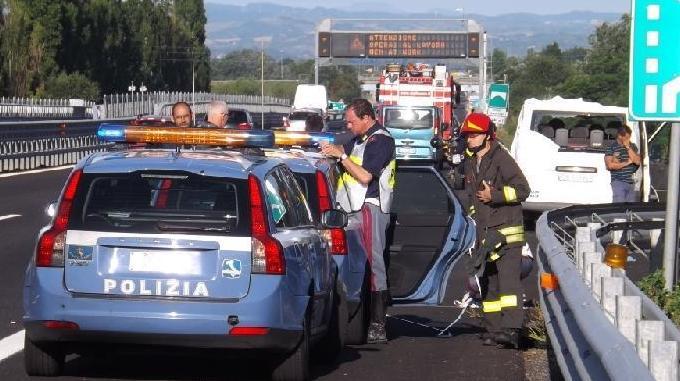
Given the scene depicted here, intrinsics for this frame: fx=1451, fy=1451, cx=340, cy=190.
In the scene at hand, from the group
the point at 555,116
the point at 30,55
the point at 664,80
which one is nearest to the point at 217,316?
the point at 664,80

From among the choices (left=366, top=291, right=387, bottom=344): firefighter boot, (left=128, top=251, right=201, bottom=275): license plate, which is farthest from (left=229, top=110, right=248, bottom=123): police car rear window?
(left=128, top=251, right=201, bottom=275): license plate

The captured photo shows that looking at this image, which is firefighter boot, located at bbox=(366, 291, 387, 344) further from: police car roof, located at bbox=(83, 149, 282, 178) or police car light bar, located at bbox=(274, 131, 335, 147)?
police car roof, located at bbox=(83, 149, 282, 178)

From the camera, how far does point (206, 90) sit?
394 feet

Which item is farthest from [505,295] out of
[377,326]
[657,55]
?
[657,55]

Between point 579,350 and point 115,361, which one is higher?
point 579,350

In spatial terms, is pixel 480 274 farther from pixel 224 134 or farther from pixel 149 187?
pixel 149 187

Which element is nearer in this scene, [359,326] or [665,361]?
[665,361]

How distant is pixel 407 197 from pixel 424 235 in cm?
564

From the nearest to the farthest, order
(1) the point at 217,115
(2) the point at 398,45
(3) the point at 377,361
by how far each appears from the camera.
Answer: (3) the point at 377,361 → (1) the point at 217,115 → (2) the point at 398,45

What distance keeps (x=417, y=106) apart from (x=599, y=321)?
4035 centimetres

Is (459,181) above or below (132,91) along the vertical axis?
below

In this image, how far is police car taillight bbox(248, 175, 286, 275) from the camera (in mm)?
8602

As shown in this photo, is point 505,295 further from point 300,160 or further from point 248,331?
point 248,331

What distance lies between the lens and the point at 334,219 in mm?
9766
